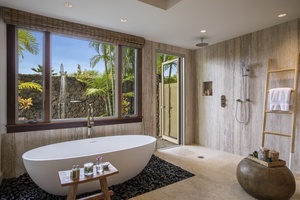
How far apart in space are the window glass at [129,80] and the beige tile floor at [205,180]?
1200 millimetres

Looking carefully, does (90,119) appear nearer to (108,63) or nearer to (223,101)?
(108,63)

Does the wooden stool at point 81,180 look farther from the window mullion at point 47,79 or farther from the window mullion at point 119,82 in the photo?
the window mullion at point 119,82

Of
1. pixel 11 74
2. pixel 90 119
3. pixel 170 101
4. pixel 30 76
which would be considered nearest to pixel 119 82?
pixel 90 119

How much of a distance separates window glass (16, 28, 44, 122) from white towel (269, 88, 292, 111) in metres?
3.90

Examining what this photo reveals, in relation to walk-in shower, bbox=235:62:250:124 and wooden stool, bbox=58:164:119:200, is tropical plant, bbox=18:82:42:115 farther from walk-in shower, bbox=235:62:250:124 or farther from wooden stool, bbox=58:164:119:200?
walk-in shower, bbox=235:62:250:124

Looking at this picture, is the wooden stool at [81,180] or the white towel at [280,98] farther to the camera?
the white towel at [280,98]

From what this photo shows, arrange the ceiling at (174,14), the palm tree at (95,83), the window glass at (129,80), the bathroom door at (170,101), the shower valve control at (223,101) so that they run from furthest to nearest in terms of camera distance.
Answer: the bathroom door at (170,101) → the shower valve control at (223,101) → the window glass at (129,80) → the palm tree at (95,83) → the ceiling at (174,14)

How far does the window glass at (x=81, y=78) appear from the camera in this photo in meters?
3.07

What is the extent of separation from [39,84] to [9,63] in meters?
0.49

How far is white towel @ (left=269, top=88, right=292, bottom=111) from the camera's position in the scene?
2.73m

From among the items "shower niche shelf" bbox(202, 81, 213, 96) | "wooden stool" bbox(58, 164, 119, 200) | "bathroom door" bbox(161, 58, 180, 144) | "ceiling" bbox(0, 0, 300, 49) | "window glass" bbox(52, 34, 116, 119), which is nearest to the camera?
"wooden stool" bbox(58, 164, 119, 200)

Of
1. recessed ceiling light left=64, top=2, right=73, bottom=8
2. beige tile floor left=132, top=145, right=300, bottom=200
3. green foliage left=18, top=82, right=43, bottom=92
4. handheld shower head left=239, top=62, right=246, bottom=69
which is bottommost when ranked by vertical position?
beige tile floor left=132, top=145, right=300, bottom=200

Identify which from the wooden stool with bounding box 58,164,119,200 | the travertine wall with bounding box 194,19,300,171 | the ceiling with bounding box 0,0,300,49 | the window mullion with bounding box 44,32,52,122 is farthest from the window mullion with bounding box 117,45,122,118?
the travertine wall with bounding box 194,19,300,171

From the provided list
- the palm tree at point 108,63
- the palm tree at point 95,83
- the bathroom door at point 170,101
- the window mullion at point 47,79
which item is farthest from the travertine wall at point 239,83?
the window mullion at point 47,79
